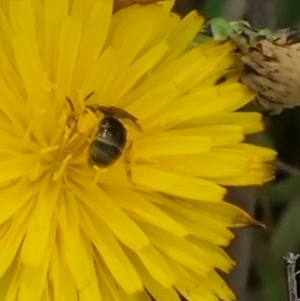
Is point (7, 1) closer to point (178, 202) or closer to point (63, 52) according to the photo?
point (63, 52)

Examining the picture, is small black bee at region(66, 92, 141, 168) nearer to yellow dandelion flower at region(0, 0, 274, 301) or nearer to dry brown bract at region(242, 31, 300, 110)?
yellow dandelion flower at region(0, 0, 274, 301)

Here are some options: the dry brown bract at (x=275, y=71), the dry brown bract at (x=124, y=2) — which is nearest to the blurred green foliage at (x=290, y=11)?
the dry brown bract at (x=275, y=71)

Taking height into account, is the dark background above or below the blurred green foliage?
below

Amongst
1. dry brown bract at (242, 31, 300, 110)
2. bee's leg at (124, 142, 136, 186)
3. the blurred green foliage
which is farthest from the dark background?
bee's leg at (124, 142, 136, 186)

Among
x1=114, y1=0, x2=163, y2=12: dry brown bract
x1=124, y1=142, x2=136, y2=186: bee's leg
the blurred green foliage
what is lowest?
x1=124, y1=142, x2=136, y2=186: bee's leg

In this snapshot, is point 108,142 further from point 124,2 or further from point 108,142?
point 124,2

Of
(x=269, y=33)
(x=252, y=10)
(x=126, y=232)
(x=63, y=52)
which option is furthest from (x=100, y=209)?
(x=252, y=10)

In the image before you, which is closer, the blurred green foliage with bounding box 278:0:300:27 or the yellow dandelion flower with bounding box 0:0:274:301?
the yellow dandelion flower with bounding box 0:0:274:301
